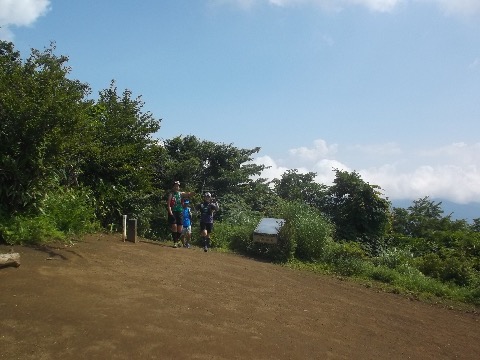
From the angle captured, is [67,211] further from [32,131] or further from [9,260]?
[9,260]

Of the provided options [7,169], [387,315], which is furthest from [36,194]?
[387,315]

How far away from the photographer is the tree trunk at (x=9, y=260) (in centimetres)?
546

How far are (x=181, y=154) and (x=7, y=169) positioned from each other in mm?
11268

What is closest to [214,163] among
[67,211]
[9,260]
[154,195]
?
[154,195]

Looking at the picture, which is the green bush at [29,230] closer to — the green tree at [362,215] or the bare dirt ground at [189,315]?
the bare dirt ground at [189,315]

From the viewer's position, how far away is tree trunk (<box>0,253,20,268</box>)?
5464mm

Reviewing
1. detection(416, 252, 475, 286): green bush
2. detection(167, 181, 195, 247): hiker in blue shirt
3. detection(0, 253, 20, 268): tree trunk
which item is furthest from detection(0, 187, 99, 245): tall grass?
detection(416, 252, 475, 286): green bush

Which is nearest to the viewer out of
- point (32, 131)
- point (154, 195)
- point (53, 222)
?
point (32, 131)

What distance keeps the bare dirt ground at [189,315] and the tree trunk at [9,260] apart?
101mm

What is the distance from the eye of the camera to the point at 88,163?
35.4ft

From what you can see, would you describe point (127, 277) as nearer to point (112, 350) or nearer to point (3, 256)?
point (3, 256)

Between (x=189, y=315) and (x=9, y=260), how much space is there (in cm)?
250

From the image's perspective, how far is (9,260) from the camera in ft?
18.1

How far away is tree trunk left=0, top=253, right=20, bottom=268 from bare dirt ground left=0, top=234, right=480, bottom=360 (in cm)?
10
